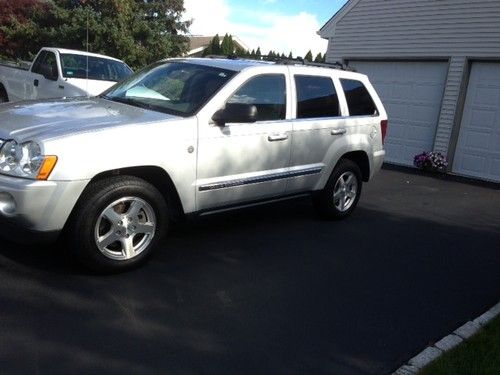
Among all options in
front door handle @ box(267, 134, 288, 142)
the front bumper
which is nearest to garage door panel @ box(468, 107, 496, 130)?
front door handle @ box(267, 134, 288, 142)

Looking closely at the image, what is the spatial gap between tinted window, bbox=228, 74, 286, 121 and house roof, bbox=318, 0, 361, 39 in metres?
9.05

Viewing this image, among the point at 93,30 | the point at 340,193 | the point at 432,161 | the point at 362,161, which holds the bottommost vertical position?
the point at 432,161

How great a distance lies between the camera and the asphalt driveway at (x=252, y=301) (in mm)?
3197

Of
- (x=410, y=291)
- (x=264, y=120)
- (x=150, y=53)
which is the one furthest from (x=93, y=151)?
(x=150, y=53)

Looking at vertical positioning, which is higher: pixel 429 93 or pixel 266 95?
pixel 266 95

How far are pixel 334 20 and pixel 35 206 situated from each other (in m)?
11.7

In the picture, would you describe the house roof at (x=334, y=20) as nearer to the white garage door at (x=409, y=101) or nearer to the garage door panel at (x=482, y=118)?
the white garage door at (x=409, y=101)

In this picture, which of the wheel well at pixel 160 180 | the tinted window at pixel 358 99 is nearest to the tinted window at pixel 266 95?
the wheel well at pixel 160 180

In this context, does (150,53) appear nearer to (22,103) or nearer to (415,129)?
(415,129)

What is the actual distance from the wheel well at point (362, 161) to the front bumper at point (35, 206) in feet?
11.8

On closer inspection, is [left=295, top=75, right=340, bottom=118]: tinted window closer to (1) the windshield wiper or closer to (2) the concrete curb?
(1) the windshield wiper

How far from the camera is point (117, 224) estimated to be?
405cm

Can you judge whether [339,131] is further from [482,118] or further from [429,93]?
[429,93]


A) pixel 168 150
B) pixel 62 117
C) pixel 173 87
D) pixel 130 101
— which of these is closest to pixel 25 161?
pixel 62 117
